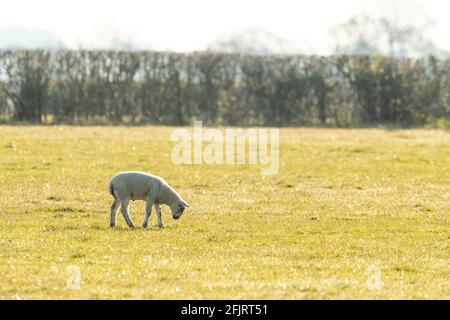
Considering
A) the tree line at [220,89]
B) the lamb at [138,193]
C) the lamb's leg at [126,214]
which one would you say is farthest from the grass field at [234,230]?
the tree line at [220,89]

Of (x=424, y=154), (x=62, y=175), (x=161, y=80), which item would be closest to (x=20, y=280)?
(x=62, y=175)

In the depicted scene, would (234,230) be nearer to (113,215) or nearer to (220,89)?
(113,215)

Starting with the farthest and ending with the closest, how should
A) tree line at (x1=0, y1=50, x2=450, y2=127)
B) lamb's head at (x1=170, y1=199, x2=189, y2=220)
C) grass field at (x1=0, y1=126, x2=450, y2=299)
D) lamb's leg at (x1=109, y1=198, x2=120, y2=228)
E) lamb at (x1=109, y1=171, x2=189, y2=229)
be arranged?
1. tree line at (x1=0, y1=50, x2=450, y2=127)
2. lamb's head at (x1=170, y1=199, x2=189, y2=220)
3. lamb's leg at (x1=109, y1=198, x2=120, y2=228)
4. lamb at (x1=109, y1=171, x2=189, y2=229)
5. grass field at (x1=0, y1=126, x2=450, y2=299)

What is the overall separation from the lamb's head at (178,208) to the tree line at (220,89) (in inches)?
1739

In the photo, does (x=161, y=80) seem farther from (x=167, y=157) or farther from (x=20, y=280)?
(x=20, y=280)

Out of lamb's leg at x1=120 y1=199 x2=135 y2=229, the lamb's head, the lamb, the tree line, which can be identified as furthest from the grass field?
the tree line

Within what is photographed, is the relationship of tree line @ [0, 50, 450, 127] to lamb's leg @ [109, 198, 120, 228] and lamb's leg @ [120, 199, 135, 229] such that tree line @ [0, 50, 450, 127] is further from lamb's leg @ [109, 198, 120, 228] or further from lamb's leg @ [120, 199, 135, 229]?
lamb's leg @ [120, 199, 135, 229]

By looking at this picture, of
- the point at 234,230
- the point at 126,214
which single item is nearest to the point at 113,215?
the point at 126,214

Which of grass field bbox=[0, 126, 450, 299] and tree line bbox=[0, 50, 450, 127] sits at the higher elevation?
tree line bbox=[0, 50, 450, 127]

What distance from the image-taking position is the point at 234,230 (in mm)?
20328

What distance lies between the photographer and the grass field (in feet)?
47.0

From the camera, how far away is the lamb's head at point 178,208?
21.1m

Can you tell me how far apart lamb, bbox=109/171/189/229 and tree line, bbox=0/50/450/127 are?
145ft

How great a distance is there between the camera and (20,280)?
14.3 metres
